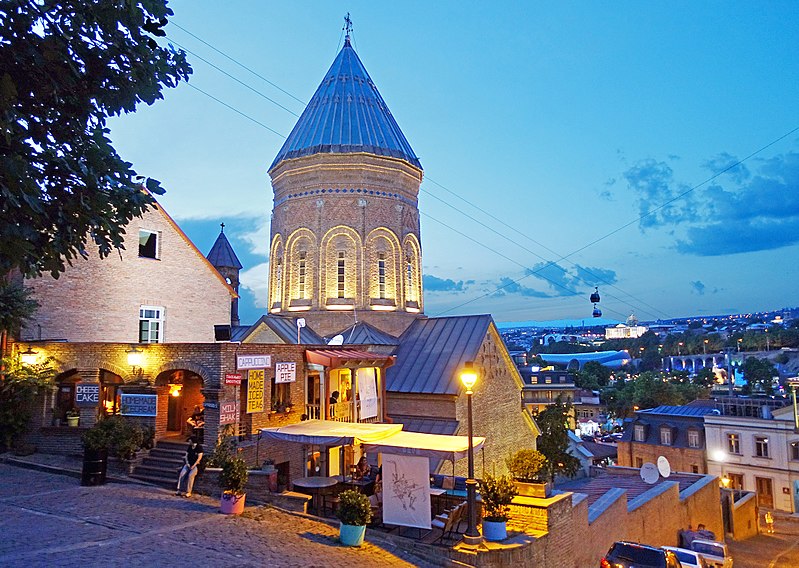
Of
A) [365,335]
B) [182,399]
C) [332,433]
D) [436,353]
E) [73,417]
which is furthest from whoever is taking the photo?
[365,335]

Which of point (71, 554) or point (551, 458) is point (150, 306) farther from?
point (551, 458)

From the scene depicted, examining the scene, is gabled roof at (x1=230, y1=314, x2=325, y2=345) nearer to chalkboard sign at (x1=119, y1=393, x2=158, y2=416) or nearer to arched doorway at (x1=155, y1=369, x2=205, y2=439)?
arched doorway at (x1=155, y1=369, x2=205, y2=439)

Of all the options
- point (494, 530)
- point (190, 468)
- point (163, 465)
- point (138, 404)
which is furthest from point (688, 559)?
point (138, 404)

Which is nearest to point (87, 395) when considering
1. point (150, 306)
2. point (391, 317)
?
point (150, 306)

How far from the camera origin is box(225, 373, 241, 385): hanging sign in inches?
578

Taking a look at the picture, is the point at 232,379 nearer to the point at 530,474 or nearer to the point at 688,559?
the point at 530,474

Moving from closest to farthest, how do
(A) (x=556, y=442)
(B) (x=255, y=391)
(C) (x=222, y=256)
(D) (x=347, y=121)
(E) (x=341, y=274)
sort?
(B) (x=255, y=391)
(A) (x=556, y=442)
(E) (x=341, y=274)
(D) (x=347, y=121)
(C) (x=222, y=256)

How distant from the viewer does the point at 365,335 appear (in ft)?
85.9

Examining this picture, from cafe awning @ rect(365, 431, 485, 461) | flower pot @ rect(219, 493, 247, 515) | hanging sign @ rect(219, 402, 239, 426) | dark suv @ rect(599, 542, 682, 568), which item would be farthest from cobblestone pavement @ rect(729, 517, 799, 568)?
hanging sign @ rect(219, 402, 239, 426)

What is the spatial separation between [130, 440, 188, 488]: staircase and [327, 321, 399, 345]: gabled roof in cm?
1121

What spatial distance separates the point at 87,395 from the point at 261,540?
8.29 m

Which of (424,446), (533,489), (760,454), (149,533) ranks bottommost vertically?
(760,454)

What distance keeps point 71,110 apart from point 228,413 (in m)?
9.66

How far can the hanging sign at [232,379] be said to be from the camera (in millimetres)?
14688
